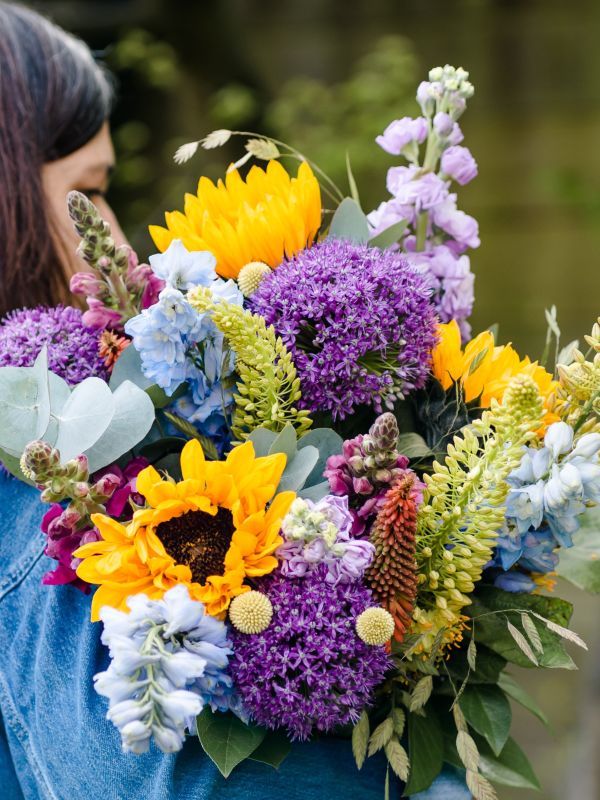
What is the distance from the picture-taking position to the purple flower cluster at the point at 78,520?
2.22 feet

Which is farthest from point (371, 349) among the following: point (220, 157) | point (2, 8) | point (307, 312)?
point (220, 157)

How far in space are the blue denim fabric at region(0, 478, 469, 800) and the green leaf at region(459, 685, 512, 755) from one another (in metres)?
0.06

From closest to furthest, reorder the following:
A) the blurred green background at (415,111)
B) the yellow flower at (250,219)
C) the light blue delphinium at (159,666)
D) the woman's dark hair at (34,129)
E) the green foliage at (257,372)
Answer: the light blue delphinium at (159,666), the green foliage at (257,372), the yellow flower at (250,219), the woman's dark hair at (34,129), the blurred green background at (415,111)

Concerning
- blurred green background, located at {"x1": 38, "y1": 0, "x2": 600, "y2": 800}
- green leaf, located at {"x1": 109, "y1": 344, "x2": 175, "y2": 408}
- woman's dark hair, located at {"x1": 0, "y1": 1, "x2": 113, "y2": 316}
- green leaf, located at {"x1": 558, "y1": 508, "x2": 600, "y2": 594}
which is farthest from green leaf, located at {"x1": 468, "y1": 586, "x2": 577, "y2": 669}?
blurred green background, located at {"x1": 38, "y1": 0, "x2": 600, "y2": 800}

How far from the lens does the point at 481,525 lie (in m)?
0.67

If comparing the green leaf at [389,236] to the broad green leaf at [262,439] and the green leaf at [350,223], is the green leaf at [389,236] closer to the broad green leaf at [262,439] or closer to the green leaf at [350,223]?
the green leaf at [350,223]

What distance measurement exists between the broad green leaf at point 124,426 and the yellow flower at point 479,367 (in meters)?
0.26

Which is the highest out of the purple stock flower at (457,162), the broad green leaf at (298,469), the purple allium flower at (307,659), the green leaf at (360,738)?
the purple stock flower at (457,162)

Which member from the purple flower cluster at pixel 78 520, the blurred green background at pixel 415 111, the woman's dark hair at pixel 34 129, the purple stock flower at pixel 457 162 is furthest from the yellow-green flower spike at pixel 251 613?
the blurred green background at pixel 415 111

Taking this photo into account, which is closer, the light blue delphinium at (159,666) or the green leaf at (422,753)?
the light blue delphinium at (159,666)

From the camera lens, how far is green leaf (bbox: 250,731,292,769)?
27.3 inches

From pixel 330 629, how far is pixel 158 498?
16 centimetres

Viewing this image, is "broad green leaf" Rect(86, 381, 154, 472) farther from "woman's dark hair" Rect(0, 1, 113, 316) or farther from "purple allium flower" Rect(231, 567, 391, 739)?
"woman's dark hair" Rect(0, 1, 113, 316)

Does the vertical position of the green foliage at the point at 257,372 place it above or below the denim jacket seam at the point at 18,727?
above
